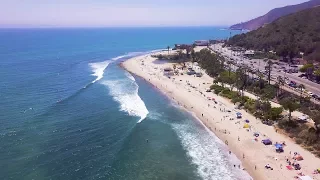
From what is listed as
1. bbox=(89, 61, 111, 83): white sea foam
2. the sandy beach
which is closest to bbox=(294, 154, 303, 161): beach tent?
the sandy beach

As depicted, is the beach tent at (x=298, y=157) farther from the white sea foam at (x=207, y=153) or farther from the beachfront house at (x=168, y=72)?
the beachfront house at (x=168, y=72)

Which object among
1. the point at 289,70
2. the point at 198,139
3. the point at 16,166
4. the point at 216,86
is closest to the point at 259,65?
the point at 289,70

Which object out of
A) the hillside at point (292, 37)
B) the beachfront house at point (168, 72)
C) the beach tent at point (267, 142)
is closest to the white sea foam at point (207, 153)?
the beach tent at point (267, 142)

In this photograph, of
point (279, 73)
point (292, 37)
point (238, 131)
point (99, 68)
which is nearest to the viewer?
point (238, 131)

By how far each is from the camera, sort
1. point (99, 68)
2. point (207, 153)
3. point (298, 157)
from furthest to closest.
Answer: point (99, 68) → point (207, 153) → point (298, 157)

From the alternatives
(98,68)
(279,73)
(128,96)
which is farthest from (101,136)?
(98,68)

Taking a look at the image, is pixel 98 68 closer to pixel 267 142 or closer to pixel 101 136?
pixel 101 136
